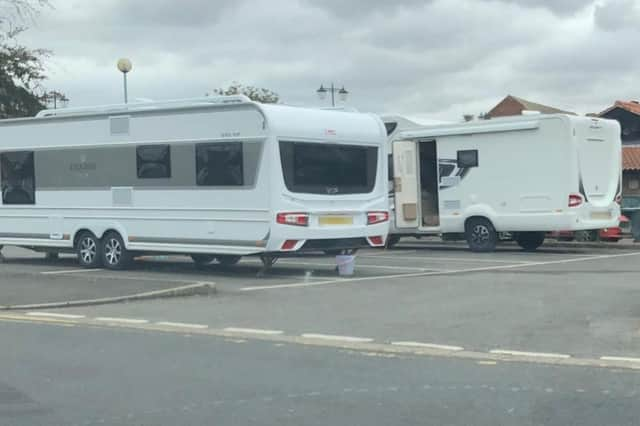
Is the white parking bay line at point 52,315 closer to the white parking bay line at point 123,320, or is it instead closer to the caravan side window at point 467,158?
the white parking bay line at point 123,320

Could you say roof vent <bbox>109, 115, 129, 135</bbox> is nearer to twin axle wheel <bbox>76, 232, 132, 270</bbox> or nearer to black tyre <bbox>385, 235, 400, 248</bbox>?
twin axle wheel <bbox>76, 232, 132, 270</bbox>

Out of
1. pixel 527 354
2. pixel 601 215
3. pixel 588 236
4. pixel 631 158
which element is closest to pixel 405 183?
pixel 601 215

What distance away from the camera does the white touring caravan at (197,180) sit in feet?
47.7

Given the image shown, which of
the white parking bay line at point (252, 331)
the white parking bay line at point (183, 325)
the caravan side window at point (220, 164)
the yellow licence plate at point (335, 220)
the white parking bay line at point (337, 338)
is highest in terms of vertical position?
the caravan side window at point (220, 164)

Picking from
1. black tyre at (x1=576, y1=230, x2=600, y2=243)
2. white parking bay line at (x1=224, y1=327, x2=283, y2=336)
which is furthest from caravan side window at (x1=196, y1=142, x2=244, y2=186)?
black tyre at (x1=576, y1=230, x2=600, y2=243)

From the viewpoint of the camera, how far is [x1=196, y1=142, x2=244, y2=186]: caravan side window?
14680 mm

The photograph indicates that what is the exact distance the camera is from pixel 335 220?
1514 centimetres

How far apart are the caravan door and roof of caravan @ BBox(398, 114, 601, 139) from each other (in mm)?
338

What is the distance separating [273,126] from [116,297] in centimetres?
387

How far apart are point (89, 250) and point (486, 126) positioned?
900 centimetres

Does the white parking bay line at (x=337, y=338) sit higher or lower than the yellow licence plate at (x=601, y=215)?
lower

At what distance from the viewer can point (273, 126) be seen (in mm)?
14336

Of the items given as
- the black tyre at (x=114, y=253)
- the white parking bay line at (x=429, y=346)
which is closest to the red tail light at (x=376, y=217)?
the black tyre at (x=114, y=253)

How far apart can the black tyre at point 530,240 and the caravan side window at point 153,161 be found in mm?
9021
